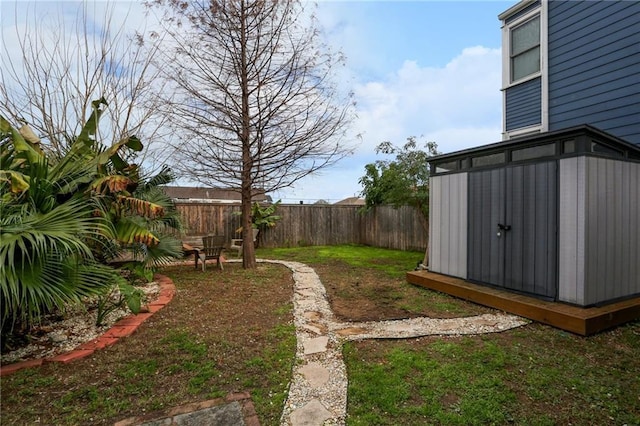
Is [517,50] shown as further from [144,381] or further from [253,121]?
[144,381]

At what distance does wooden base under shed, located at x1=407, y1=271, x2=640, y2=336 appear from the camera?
133 inches

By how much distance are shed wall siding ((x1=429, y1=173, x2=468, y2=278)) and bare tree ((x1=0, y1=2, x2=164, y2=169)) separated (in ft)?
18.5

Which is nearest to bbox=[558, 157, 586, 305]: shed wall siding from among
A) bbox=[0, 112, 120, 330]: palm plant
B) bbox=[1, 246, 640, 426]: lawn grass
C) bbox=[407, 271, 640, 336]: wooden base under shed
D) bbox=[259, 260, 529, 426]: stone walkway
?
bbox=[407, 271, 640, 336]: wooden base under shed

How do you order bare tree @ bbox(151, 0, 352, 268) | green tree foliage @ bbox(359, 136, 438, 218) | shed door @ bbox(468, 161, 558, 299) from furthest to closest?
green tree foliage @ bbox(359, 136, 438, 218) → bare tree @ bbox(151, 0, 352, 268) → shed door @ bbox(468, 161, 558, 299)

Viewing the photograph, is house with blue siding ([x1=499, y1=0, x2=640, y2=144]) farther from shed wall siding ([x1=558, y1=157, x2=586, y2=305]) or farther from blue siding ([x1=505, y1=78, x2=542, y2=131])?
shed wall siding ([x1=558, y1=157, x2=586, y2=305])

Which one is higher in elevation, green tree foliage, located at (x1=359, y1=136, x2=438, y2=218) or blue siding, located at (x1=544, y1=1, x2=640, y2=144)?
blue siding, located at (x1=544, y1=1, x2=640, y2=144)

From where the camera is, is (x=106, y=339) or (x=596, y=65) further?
(x=596, y=65)

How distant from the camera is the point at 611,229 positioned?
12.8 ft

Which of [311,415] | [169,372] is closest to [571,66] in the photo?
[311,415]

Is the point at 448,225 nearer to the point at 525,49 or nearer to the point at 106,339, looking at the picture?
the point at 525,49

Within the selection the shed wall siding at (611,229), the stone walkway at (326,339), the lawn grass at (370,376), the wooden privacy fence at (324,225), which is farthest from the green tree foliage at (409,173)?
the lawn grass at (370,376)

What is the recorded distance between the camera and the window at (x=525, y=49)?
6.73 metres

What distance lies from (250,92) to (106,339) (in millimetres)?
4880

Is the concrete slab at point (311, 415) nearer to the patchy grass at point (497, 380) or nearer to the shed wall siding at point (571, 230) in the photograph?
the patchy grass at point (497, 380)
